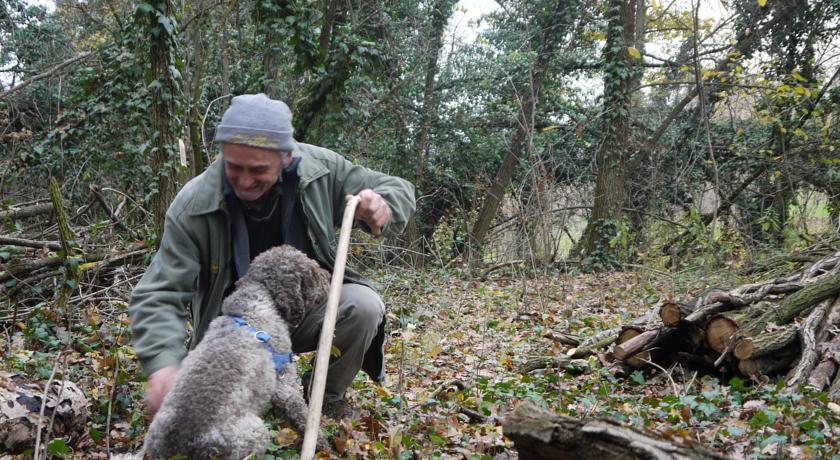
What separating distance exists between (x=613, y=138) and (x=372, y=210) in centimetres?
1140

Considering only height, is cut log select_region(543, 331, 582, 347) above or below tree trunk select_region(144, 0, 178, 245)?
below

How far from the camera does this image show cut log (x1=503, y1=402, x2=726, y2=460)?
7.20ft

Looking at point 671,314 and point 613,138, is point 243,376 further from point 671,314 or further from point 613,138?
point 613,138

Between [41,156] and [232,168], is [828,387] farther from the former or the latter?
[41,156]

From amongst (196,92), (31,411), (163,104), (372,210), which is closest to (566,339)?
(372,210)

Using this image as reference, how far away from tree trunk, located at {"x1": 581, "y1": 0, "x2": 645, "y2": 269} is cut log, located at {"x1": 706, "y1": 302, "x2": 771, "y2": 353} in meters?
8.12

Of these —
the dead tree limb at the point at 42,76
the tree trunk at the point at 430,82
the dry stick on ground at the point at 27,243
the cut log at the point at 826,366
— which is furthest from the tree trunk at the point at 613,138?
the dry stick on ground at the point at 27,243

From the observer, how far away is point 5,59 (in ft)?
47.0

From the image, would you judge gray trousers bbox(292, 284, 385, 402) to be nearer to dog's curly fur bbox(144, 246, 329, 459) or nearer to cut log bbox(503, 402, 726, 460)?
dog's curly fur bbox(144, 246, 329, 459)

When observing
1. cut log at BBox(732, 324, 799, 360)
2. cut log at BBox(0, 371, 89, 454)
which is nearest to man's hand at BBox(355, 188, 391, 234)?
cut log at BBox(0, 371, 89, 454)

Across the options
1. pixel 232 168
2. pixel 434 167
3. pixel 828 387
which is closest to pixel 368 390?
pixel 232 168

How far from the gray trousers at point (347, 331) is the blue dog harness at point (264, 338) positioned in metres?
0.50

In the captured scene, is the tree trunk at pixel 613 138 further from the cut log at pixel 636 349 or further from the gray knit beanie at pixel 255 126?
the gray knit beanie at pixel 255 126

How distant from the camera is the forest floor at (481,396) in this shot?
11.7 feet
